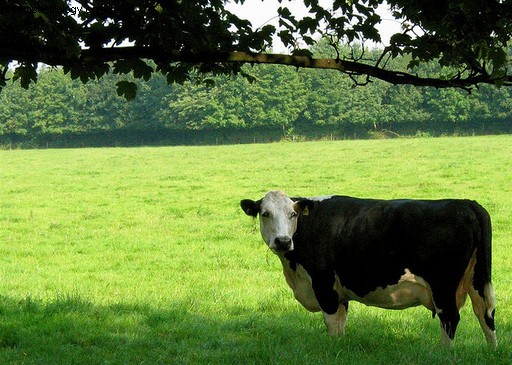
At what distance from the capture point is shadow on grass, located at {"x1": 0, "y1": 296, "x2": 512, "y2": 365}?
284 inches

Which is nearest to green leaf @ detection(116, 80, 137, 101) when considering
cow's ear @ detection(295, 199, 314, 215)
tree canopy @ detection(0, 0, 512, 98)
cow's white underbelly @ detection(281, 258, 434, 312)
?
tree canopy @ detection(0, 0, 512, 98)

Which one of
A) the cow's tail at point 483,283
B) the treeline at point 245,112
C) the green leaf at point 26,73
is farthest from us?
the treeline at point 245,112

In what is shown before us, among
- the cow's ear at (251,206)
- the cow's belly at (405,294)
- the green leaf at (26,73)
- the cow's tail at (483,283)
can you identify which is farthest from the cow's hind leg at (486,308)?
the green leaf at (26,73)

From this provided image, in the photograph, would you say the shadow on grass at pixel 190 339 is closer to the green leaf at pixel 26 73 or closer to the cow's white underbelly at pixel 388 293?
the cow's white underbelly at pixel 388 293

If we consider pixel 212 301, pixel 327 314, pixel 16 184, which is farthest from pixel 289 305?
pixel 16 184

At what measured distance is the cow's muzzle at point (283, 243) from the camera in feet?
25.1

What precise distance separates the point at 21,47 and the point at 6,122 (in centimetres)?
10083

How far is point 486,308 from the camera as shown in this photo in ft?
24.5

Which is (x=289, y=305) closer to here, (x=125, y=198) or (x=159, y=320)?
(x=159, y=320)

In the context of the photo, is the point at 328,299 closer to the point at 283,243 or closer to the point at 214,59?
the point at 283,243

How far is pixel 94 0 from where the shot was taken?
6434 millimetres

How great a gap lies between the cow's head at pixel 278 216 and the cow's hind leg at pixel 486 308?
6.40 ft

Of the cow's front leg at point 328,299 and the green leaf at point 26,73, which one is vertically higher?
the green leaf at point 26,73

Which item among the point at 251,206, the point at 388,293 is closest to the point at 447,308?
the point at 388,293
